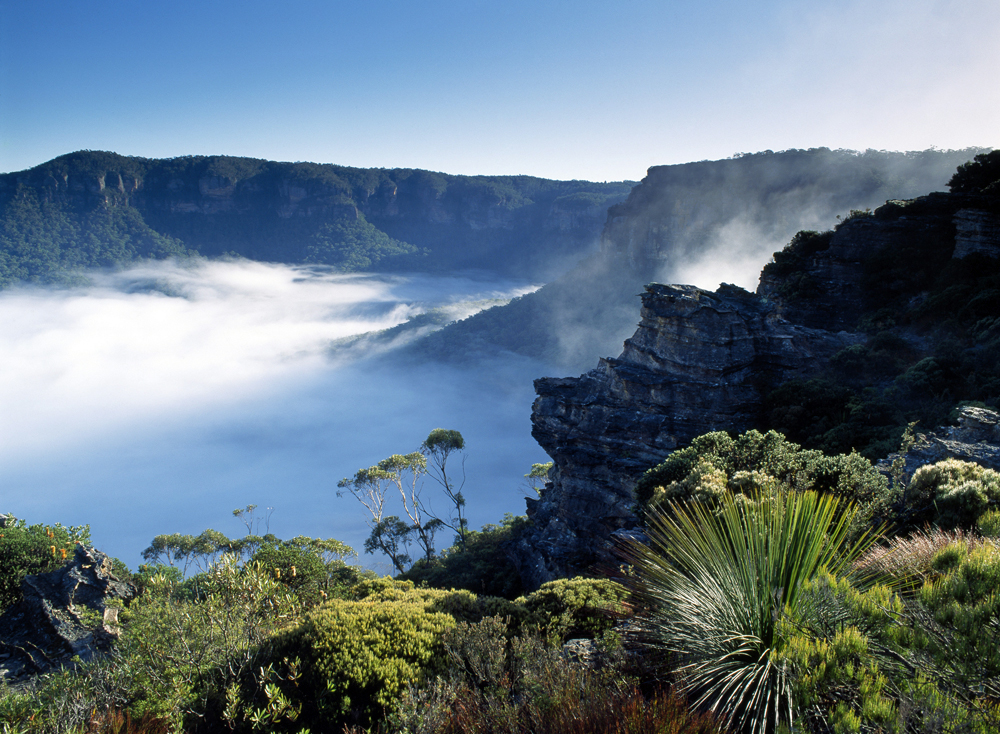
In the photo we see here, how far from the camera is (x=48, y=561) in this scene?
60.5ft

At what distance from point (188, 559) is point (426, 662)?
36.6 m

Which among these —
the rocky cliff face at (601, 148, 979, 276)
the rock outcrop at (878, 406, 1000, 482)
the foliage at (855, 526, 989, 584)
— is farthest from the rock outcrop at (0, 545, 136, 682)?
the rocky cliff face at (601, 148, 979, 276)

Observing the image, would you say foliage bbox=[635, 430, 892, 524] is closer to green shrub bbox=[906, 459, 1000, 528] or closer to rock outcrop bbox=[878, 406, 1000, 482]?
green shrub bbox=[906, 459, 1000, 528]

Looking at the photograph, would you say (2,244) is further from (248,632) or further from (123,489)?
(248,632)

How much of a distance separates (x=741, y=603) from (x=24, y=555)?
74.8 feet

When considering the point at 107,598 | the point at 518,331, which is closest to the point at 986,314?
the point at 107,598

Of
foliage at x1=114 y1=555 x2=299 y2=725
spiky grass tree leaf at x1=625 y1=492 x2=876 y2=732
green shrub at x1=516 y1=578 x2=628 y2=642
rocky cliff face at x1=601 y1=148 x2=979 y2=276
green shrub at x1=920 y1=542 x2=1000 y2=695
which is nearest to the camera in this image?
green shrub at x1=920 y1=542 x2=1000 y2=695

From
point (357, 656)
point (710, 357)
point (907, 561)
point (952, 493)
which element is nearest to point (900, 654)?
point (907, 561)

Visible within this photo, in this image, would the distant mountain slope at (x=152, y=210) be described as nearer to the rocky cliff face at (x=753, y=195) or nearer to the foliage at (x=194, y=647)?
the rocky cliff face at (x=753, y=195)

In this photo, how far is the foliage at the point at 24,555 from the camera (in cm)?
1755

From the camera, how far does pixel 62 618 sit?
1509 cm

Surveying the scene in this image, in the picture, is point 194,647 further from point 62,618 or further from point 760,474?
point 62,618

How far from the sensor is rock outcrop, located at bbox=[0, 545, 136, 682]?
14.1 metres

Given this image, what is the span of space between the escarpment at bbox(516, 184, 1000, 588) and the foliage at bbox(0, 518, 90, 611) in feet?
57.2
